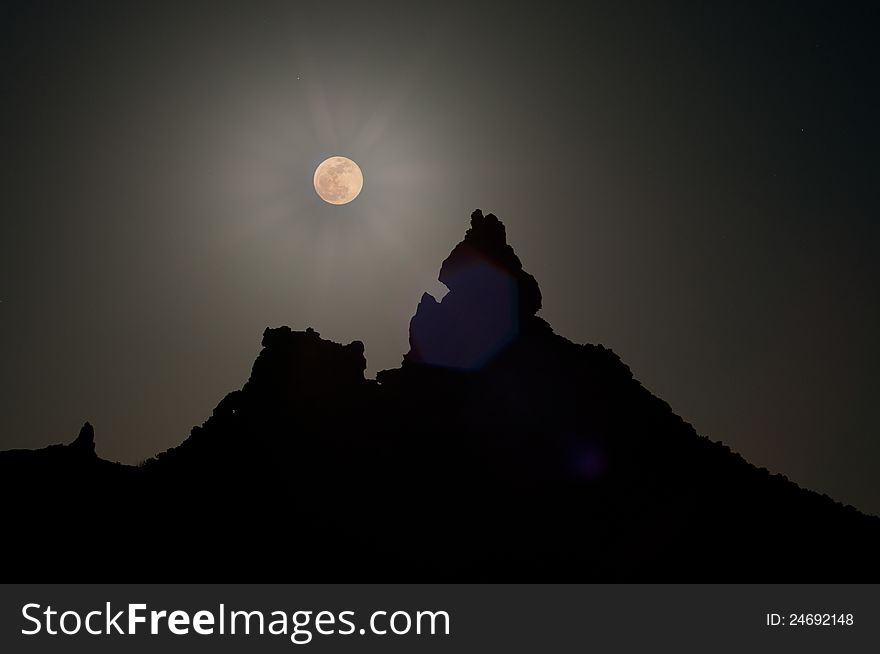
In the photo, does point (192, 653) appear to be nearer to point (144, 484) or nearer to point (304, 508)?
point (304, 508)

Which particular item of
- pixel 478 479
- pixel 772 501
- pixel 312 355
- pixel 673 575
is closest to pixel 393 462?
pixel 478 479

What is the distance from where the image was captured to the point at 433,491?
60.5m

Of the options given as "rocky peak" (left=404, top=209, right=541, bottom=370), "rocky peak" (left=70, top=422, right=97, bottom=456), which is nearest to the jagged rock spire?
"rocky peak" (left=70, top=422, right=97, bottom=456)

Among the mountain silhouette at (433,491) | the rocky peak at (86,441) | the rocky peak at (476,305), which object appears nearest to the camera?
the mountain silhouette at (433,491)

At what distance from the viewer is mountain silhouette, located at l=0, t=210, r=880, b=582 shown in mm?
53156

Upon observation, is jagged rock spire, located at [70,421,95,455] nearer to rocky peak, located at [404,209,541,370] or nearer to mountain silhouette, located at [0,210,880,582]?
mountain silhouette, located at [0,210,880,582]

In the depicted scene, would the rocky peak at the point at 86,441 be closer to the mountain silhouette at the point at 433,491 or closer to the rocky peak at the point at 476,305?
the mountain silhouette at the point at 433,491

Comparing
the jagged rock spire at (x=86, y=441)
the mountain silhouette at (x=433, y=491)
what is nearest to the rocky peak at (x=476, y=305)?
the mountain silhouette at (x=433, y=491)

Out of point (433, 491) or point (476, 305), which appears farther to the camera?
point (476, 305)

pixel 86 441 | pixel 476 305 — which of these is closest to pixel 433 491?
pixel 476 305

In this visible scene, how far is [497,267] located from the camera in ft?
275

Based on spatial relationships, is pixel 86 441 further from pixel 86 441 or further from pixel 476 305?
pixel 476 305

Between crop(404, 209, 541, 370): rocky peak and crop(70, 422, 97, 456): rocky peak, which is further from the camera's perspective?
crop(404, 209, 541, 370): rocky peak

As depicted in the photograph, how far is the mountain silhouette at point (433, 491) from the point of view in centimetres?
5316
